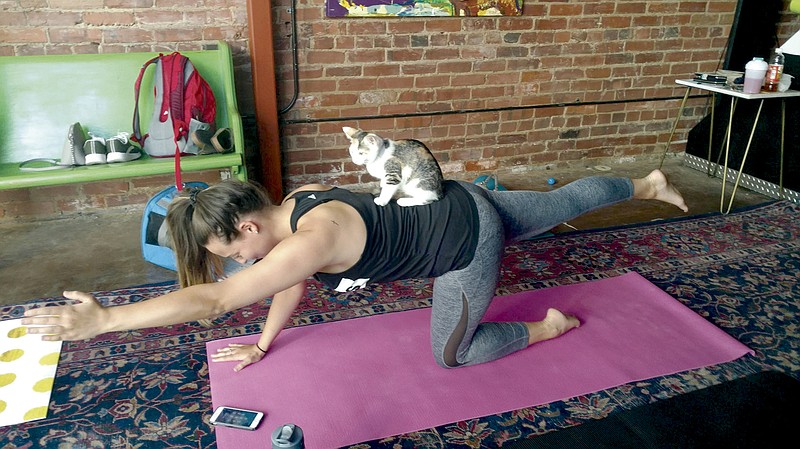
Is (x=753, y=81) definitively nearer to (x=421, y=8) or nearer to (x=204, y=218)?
(x=421, y=8)

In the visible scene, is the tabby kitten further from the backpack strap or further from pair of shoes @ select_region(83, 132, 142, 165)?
the backpack strap

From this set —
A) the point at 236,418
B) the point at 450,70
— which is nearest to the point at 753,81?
the point at 450,70

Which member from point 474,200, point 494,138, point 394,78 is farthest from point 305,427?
point 494,138

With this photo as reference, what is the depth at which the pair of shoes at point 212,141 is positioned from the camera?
287 cm

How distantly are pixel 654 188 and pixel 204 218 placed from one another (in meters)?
1.71

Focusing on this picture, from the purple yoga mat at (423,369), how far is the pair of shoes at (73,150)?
1.27 metres

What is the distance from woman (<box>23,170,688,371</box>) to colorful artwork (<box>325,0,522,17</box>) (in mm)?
1785

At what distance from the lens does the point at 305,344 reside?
83.5 inches

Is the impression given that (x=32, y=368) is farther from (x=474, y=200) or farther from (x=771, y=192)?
(x=771, y=192)

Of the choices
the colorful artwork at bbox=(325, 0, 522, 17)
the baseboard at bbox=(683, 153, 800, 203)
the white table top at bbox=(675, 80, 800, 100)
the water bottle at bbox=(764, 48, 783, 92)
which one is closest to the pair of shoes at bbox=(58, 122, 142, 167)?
the colorful artwork at bbox=(325, 0, 522, 17)

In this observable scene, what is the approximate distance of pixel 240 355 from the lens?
6.55ft

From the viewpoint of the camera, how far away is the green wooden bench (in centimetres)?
284

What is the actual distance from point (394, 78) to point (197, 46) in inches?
44.8

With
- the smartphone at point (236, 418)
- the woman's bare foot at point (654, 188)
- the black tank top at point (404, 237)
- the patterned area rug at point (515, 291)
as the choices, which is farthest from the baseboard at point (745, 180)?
the smartphone at point (236, 418)
